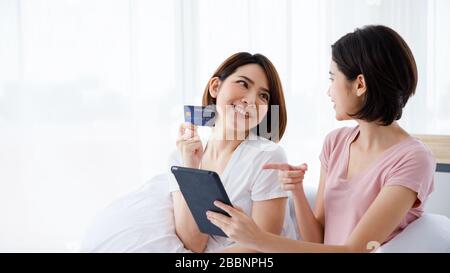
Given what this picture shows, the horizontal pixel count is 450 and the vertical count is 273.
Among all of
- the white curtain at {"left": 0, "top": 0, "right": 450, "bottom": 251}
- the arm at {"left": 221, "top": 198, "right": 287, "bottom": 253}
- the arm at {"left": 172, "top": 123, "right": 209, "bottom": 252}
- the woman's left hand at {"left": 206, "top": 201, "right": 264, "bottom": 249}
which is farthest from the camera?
the white curtain at {"left": 0, "top": 0, "right": 450, "bottom": 251}

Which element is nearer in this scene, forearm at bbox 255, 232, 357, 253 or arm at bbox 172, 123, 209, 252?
forearm at bbox 255, 232, 357, 253

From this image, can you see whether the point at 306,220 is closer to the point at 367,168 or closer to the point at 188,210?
the point at 367,168

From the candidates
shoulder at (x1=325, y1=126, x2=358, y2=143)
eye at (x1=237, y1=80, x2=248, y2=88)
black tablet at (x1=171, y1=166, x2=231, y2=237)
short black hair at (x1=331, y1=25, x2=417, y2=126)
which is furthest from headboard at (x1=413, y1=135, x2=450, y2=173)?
black tablet at (x1=171, y1=166, x2=231, y2=237)

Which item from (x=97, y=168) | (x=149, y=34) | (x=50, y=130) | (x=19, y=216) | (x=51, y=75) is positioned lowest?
(x=19, y=216)

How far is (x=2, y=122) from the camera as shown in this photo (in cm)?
279

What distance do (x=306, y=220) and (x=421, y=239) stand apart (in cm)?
29

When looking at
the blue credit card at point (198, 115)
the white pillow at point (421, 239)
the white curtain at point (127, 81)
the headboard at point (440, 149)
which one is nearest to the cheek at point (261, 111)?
the blue credit card at point (198, 115)

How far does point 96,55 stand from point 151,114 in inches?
17.3

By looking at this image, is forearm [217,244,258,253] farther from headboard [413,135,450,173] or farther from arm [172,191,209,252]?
headboard [413,135,450,173]

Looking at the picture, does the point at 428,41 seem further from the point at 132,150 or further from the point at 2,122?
the point at 2,122

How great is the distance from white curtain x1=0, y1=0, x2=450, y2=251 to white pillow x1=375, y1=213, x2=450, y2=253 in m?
1.72

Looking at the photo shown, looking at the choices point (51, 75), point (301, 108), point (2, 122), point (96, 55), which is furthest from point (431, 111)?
point (2, 122)

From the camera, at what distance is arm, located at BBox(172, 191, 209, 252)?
1.62m

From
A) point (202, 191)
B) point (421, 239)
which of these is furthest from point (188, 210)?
point (421, 239)
